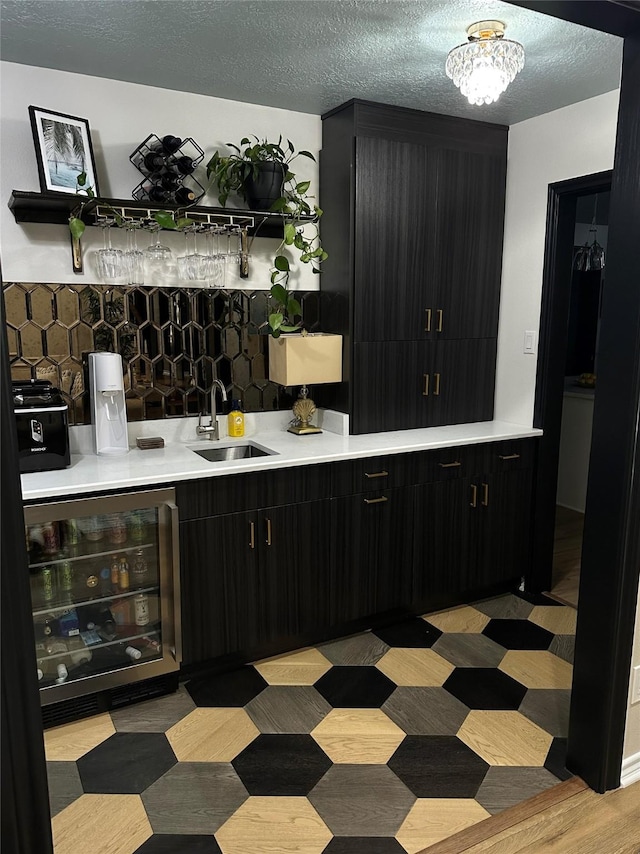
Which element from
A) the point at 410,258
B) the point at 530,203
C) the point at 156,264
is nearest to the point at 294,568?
the point at 156,264

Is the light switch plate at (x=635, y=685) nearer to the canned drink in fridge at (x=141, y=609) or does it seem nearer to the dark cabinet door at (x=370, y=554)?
the dark cabinet door at (x=370, y=554)

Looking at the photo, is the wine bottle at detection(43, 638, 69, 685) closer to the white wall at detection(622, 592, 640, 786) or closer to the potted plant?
the potted plant

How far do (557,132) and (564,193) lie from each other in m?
0.30

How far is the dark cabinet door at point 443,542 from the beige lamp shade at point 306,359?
71 cm

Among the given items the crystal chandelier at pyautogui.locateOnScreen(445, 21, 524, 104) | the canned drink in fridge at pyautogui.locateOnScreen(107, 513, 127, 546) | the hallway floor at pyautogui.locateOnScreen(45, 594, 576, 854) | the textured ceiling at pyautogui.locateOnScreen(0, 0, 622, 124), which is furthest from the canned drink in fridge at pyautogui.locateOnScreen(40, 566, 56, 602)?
the crystal chandelier at pyautogui.locateOnScreen(445, 21, 524, 104)

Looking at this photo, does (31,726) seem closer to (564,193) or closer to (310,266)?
(310,266)

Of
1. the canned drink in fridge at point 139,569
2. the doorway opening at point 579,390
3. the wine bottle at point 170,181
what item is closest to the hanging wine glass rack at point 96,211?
the wine bottle at point 170,181

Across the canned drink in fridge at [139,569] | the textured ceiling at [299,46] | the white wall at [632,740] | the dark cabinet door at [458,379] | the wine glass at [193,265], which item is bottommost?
the white wall at [632,740]

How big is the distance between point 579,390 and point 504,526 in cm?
215

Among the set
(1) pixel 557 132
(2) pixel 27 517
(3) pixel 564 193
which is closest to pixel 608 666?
(2) pixel 27 517

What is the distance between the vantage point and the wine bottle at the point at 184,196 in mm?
2836

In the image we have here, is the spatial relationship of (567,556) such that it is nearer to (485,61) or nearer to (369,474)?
(369,474)

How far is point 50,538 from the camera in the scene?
2.39m

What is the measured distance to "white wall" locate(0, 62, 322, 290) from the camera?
264 cm
